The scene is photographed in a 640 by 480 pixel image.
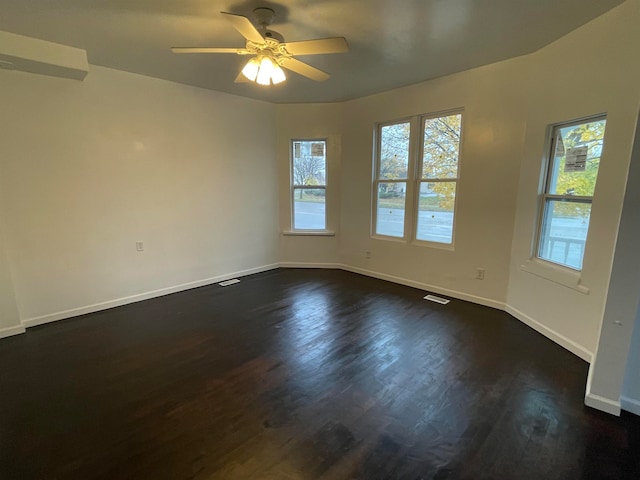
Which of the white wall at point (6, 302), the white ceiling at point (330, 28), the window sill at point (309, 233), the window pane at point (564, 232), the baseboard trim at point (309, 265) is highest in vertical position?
the white ceiling at point (330, 28)

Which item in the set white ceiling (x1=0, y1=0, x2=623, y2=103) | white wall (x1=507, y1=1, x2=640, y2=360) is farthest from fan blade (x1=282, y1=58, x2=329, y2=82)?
white wall (x1=507, y1=1, x2=640, y2=360)

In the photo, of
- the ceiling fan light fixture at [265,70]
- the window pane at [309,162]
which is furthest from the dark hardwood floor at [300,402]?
the window pane at [309,162]

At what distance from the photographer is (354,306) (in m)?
A: 3.63

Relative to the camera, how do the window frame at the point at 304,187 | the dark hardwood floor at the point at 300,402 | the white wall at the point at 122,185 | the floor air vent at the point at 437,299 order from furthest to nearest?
the window frame at the point at 304,187, the floor air vent at the point at 437,299, the white wall at the point at 122,185, the dark hardwood floor at the point at 300,402

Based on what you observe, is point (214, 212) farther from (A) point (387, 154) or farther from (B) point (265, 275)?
(A) point (387, 154)

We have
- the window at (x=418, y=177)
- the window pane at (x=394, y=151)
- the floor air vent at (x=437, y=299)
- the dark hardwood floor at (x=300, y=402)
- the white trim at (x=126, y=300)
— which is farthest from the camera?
the window pane at (x=394, y=151)

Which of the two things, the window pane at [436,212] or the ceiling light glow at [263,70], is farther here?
the window pane at [436,212]

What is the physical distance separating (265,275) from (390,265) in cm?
194

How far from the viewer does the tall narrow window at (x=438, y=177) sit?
3848 millimetres

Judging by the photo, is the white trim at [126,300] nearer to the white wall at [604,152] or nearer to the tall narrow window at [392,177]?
the tall narrow window at [392,177]

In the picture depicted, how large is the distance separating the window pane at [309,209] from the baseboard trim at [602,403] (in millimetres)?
3818

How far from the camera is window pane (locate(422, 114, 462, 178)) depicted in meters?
3.81

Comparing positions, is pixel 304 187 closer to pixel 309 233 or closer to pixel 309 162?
pixel 309 162

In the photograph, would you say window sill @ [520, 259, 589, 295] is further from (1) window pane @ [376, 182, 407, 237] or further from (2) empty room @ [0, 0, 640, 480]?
(1) window pane @ [376, 182, 407, 237]
